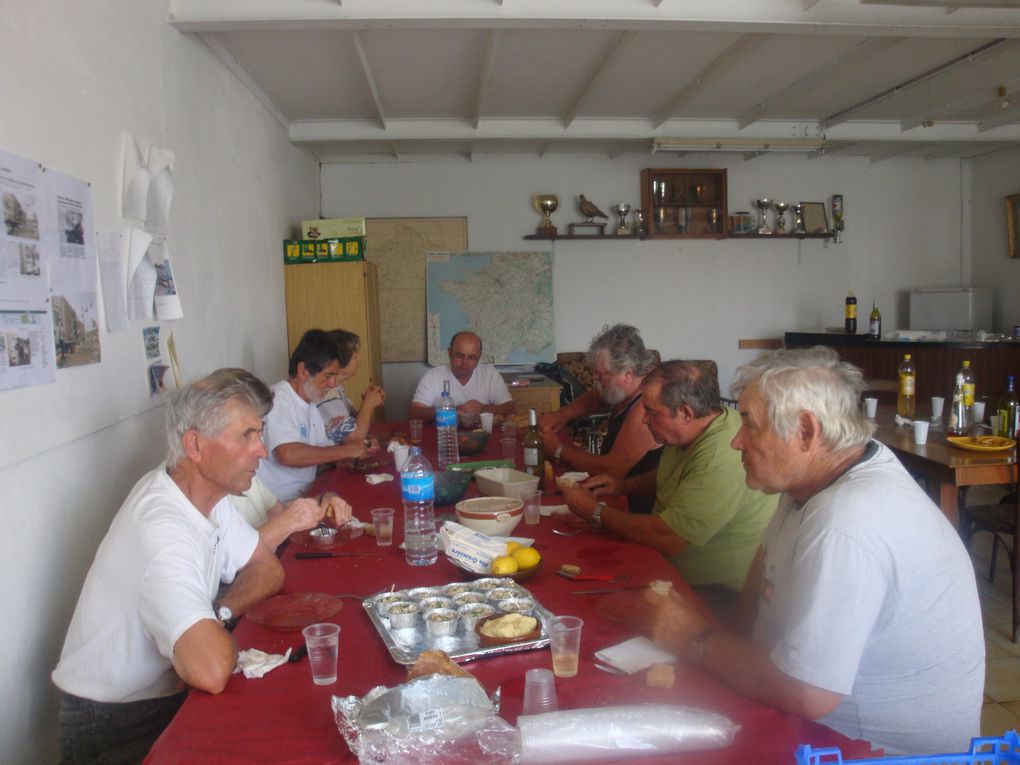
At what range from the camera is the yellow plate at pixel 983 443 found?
11.0 ft

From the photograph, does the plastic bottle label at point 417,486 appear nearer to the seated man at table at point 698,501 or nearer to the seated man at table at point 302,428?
the seated man at table at point 698,501

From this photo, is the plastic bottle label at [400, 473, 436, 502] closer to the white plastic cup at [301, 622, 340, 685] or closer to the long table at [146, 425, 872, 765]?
the long table at [146, 425, 872, 765]

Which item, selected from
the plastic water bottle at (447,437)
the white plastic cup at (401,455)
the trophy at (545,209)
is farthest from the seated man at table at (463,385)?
the trophy at (545,209)

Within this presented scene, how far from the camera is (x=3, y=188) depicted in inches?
71.8

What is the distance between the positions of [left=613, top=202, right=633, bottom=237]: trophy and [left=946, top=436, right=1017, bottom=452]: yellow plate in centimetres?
385

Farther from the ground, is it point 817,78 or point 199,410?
point 817,78

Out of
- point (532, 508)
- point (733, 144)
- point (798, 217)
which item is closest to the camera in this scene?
point (532, 508)

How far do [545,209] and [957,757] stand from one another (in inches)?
247

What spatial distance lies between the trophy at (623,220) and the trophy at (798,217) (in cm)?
166

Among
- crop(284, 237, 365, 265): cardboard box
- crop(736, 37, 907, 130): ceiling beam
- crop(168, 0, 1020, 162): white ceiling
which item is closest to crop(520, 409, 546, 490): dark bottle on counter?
crop(168, 0, 1020, 162): white ceiling

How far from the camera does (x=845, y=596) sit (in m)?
1.27

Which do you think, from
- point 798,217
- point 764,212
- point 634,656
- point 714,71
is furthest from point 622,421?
point 798,217

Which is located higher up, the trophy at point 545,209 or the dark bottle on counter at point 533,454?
the trophy at point 545,209

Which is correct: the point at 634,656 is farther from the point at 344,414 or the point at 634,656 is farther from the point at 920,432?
the point at 344,414
